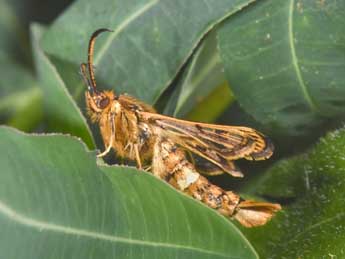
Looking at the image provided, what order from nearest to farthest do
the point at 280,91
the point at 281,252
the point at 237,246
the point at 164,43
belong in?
1. the point at 237,246
2. the point at 281,252
3. the point at 280,91
4. the point at 164,43

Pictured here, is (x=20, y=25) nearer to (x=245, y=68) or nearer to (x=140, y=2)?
(x=140, y=2)

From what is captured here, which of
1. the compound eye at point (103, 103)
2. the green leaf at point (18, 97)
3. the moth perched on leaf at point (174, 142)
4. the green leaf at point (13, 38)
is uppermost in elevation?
the compound eye at point (103, 103)

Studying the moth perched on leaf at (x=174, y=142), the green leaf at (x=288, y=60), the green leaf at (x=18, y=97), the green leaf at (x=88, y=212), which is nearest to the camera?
the green leaf at (x=88, y=212)

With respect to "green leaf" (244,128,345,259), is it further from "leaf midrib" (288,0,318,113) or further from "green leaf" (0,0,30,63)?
"green leaf" (0,0,30,63)

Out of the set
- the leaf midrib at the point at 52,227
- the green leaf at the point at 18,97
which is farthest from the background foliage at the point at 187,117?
the green leaf at the point at 18,97

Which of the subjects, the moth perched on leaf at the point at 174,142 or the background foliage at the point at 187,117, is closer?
the background foliage at the point at 187,117

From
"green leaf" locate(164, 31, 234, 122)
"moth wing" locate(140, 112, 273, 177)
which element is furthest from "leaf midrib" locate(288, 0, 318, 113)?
"green leaf" locate(164, 31, 234, 122)

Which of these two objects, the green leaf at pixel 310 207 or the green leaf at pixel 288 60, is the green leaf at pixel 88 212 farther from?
the green leaf at pixel 288 60

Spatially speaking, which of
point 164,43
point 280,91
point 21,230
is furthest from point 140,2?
point 21,230
